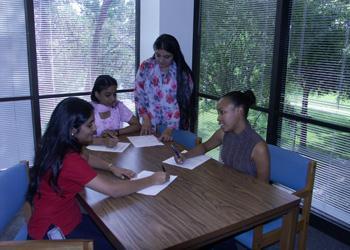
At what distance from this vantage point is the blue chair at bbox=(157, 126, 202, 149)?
266 cm

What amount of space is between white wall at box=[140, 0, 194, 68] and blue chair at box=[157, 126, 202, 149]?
1.32 meters

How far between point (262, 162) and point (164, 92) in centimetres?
132

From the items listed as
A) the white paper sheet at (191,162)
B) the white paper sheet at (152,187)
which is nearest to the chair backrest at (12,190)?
the white paper sheet at (152,187)

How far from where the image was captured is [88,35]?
3748mm

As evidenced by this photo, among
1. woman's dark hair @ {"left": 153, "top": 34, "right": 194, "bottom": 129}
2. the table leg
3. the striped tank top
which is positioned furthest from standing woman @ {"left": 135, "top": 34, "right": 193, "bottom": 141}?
the table leg

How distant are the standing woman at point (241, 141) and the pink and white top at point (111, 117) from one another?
93 centimetres

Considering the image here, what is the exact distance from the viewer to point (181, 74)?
3.05 meters

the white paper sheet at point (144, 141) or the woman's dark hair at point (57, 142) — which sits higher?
the woman's dark hair at point (57, 142)

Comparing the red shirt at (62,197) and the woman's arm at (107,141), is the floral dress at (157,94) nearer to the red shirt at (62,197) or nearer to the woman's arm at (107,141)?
the woman's arm at (107,141)

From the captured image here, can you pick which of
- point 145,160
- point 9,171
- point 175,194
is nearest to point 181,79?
point 145,160

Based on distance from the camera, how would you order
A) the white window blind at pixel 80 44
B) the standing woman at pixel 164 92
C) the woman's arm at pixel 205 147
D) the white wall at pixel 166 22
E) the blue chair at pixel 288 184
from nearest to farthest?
the blue chair at pixel 288 184 → the woman's arm at pixel 205 147 → the standing woman at pixel 164 92 → the white window blind at pixel 80 44 → the white wall at pixel 166 22

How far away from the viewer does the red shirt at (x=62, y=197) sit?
63.9 inches

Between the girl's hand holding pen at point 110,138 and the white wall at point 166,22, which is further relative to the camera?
the white wall at point 166,22

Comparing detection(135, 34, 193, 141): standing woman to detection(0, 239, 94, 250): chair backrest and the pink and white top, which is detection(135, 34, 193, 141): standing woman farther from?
detection(0, 239, 94, 250): chair backrest
